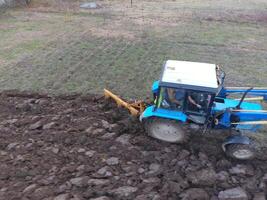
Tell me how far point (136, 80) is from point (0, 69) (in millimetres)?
4314

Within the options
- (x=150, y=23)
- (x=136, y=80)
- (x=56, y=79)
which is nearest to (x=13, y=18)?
(x=150, y=23)

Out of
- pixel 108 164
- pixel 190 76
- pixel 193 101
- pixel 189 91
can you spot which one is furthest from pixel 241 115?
pixel 108 164

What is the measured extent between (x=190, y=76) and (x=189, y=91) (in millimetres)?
413

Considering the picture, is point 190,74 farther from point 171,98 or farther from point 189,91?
point 171,98

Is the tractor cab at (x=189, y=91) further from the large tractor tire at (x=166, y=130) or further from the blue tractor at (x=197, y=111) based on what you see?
the large tractor tire at (x=166, y=130)

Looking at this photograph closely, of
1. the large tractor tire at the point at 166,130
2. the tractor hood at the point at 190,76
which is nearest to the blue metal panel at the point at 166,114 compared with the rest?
the large tractor tire at the point at 166,130

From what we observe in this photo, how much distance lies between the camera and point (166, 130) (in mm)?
8688

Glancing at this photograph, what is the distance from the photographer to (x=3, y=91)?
11.4m

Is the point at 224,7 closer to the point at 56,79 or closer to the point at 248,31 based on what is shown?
the point at 248,31

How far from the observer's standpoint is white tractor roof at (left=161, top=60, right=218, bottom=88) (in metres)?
8.13

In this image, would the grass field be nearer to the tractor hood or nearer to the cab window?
the tractor hood

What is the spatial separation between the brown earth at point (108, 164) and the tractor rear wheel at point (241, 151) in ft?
0.55

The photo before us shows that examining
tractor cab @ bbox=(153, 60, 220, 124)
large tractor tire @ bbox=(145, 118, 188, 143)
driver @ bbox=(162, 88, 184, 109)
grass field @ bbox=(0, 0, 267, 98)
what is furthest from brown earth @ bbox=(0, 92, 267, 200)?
grass field @ bbox=(0, 0, 267, 98)

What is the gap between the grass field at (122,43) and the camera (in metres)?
12.3
